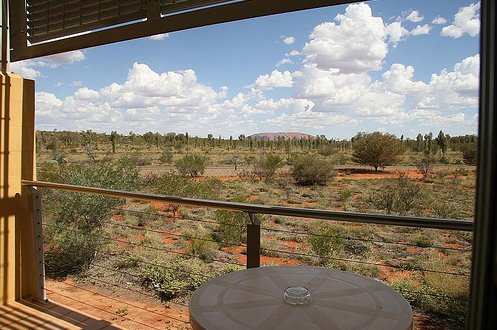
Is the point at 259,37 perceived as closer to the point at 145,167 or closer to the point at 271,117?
the point at 271,117

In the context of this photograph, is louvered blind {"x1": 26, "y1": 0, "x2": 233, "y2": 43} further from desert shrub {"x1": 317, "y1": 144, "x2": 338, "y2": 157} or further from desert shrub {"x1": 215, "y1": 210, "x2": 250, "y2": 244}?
desert shrub {"x1": 317, "y1": 144, "x2": 338, "y2": 157}

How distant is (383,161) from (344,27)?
20.3 feet

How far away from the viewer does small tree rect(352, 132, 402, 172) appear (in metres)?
14.3

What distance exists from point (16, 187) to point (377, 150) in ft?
45.6

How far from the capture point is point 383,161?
14.6m

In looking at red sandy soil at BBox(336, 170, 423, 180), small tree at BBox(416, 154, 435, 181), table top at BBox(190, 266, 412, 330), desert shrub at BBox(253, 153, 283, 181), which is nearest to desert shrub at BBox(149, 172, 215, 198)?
desert shrub at BBox(253, 153, 283, 181)

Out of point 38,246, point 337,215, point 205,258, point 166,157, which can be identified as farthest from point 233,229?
point 166,157

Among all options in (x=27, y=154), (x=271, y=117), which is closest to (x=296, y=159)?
(x=271, y=117)

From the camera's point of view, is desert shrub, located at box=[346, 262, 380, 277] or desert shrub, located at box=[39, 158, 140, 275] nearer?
desert shrub, located at box=[39, 158, 140, 275]

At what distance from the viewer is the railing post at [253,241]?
1518 mm

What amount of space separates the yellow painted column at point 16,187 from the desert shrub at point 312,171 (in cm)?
1226

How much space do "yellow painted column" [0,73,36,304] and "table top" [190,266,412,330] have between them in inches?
72.4

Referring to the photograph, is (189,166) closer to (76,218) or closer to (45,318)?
(76,218)

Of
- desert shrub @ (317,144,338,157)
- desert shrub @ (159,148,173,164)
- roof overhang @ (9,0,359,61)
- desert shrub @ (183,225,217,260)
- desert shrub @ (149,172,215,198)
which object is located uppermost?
roof overhang @ (9,0,359,61)
